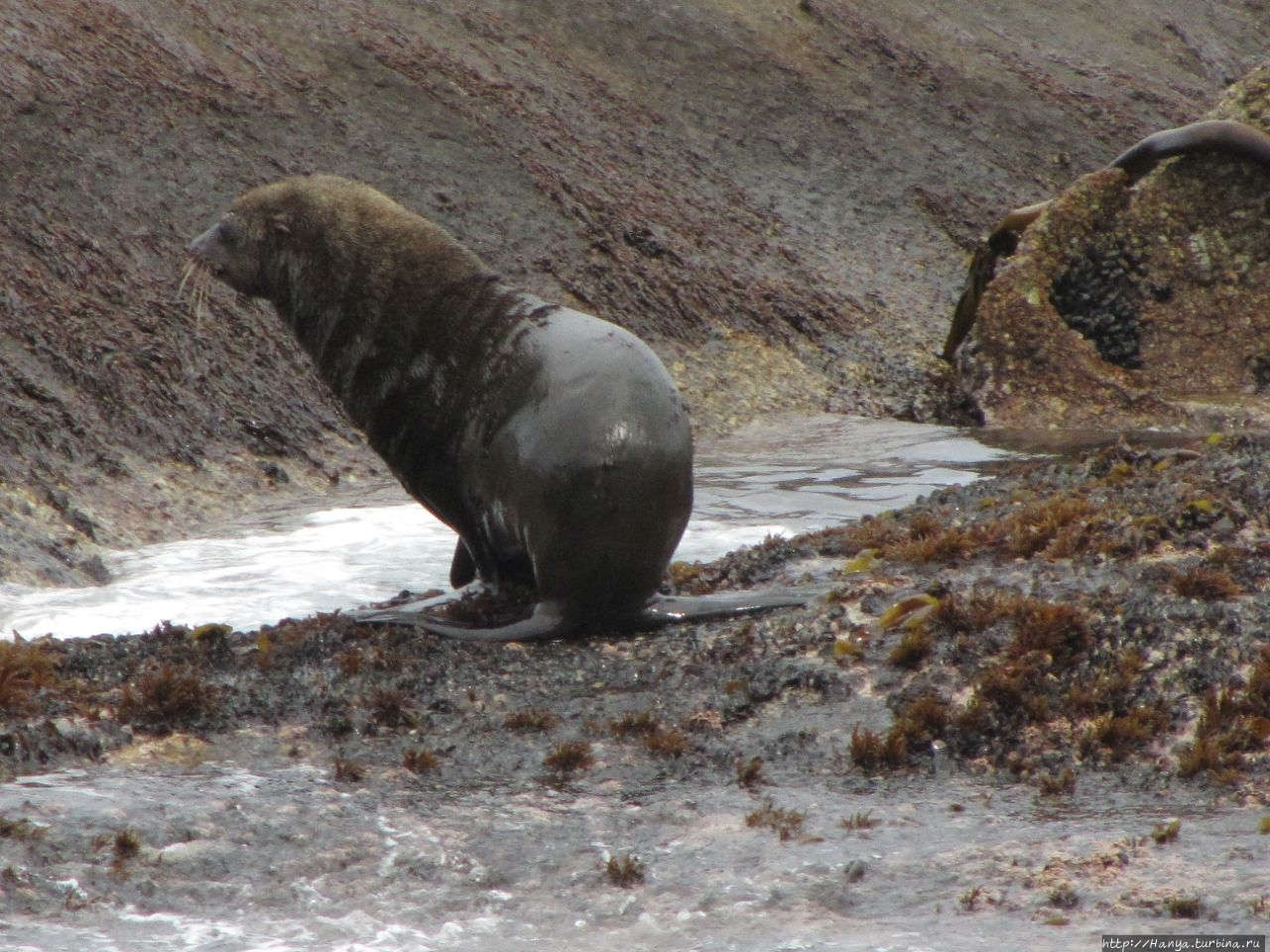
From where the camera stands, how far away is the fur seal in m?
12.8

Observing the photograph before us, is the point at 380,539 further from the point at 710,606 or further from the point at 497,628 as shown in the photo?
the point at 710,606

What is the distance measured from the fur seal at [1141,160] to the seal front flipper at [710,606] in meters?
8.41

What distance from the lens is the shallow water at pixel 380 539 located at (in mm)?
6938

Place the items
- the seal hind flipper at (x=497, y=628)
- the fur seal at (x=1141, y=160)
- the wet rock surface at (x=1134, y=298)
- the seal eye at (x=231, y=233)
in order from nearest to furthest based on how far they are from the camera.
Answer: the seal hind flipper at (x=497, y=628), the seal eye at (x=231, y=233), the wet rock surface at (x=1134, y=298), the fur seal at (x=1141, y=160)

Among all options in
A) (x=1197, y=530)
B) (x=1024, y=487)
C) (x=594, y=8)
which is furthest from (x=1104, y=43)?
(x=1197, y=530)

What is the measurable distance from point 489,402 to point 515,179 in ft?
29.0

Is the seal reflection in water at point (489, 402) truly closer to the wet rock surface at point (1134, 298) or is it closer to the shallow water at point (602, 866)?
the shallow water at point (602, 866)

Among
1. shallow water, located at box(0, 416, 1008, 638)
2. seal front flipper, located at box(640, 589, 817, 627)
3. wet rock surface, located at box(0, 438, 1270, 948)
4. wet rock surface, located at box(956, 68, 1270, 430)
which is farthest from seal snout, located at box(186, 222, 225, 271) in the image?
wet rock surface, located at box(956, 68, 1270, 430)

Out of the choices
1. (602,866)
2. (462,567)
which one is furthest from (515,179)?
(602,866)

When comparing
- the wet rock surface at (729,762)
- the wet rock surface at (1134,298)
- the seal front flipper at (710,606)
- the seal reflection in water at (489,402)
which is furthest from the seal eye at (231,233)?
the wet rock surface at (1134,298)

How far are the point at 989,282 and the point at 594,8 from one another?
6.55 metres

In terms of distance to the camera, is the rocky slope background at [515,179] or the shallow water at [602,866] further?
the rocky slope background at [515,179]

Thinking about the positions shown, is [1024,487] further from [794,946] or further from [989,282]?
[989,282]

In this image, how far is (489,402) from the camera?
18.2ft
